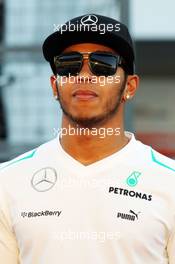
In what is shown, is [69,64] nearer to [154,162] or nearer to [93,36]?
[93,36]

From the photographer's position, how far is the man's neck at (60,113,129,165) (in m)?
3.09

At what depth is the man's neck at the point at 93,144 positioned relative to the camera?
10.2 ft

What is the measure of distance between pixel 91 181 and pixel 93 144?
17 centimetres

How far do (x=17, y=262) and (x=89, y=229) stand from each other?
354mm

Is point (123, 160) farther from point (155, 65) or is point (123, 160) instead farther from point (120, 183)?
point (155, 65)

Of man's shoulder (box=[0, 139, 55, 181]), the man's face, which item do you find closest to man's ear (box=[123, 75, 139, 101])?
the man's face

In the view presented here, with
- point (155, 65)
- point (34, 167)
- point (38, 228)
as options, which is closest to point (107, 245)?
point (38, 228)

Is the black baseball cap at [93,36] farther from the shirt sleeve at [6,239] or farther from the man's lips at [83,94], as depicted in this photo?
the shirt sleeve at [6,239]

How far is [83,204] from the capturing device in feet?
9.83

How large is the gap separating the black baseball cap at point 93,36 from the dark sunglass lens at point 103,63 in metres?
0.04

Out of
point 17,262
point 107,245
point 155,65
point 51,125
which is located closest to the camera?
point 107,245

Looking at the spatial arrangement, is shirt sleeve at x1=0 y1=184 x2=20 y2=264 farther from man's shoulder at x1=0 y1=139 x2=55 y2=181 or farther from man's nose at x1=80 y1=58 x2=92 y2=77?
man's nose at x1=80 y1=58 x2=92 y2=77

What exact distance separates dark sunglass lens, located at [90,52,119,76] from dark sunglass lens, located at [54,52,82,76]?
5cm

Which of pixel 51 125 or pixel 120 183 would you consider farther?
pixel 51 125
